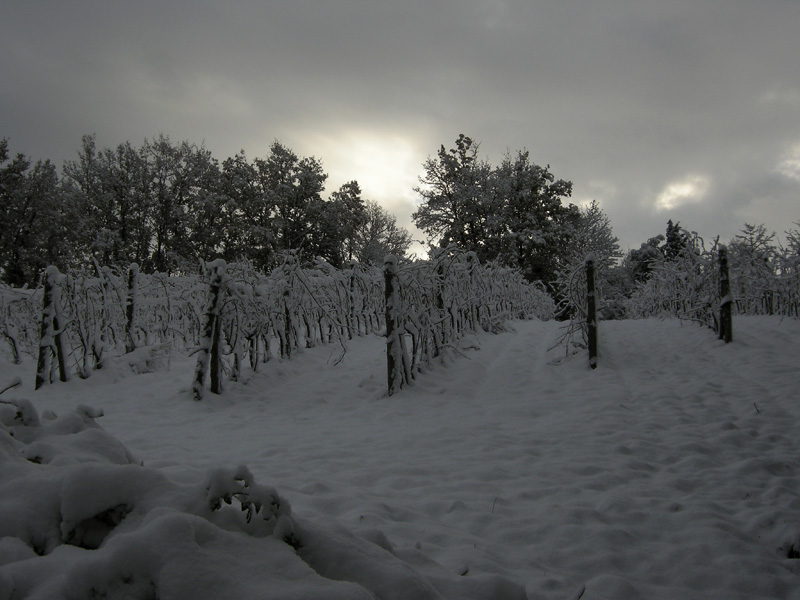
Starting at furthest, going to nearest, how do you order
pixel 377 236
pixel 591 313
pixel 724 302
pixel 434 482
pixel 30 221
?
pixel 377 236 < pixel 30 221 < pixel 724 302 < pixel 591 313 < pixel 434 482

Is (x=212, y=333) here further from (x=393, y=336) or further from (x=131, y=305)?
(x=131, y=305)

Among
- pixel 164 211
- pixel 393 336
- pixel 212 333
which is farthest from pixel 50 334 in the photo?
pixel 164 211

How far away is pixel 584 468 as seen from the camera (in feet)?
13.6

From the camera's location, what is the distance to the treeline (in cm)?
2902

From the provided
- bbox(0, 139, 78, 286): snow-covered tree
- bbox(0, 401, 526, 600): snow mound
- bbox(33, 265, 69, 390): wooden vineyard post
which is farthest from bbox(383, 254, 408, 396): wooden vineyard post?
bbox(0, 139, 78, 286): snow-covered tree

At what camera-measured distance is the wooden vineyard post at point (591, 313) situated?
8.48m

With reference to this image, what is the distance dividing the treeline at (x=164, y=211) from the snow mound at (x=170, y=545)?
89.0 ft

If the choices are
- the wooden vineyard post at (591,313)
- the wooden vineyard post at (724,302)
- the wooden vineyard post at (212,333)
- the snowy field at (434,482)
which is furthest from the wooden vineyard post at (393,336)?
the wooden vineyard post at (724,302)

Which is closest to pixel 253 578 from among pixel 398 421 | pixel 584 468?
pixel 584 468

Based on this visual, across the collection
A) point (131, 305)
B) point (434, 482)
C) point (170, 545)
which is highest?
point (131, 305)

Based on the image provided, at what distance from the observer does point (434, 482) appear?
3869mm

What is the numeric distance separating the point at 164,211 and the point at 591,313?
30.3 meters

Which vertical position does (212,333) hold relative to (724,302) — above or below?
below

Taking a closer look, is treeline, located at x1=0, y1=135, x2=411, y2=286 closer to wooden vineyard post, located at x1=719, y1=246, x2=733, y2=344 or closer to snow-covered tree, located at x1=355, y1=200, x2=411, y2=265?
snow-covered tree, located at x1=355, y1=200, x2=411, y2=265
